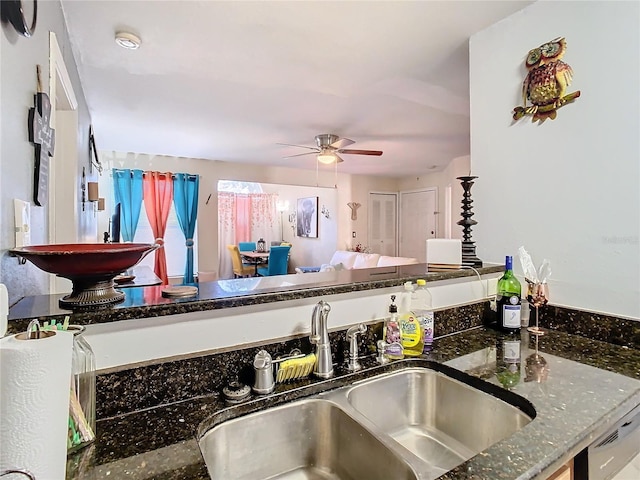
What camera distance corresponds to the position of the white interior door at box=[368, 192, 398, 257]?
7219 mm

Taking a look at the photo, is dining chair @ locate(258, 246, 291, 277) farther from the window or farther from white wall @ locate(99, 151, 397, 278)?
the window

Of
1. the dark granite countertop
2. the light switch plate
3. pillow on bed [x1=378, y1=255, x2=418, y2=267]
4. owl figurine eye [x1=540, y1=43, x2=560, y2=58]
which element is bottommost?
pillow on bed [x1=378, y1=255, x2=418, y2=267]

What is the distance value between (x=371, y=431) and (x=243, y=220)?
26.3 ft

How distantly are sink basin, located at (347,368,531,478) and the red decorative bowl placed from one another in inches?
25.7

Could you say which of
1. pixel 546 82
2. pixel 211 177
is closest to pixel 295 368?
pixel 546 82

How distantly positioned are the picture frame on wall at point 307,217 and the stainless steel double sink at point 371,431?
6.68 meters

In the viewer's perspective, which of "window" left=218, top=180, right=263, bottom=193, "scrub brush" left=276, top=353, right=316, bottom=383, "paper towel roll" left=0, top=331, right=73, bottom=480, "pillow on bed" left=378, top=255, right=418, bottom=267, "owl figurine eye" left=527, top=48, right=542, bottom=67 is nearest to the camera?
"paper towel roll" left=0, top=331, right=73, bottom=480

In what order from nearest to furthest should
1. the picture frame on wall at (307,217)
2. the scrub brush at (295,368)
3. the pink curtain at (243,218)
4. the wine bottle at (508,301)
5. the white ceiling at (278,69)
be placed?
the scrub brush at (295,368) < the wine bottle at (508,301) < the white ceiling at (278,69) < the picture frame on wall at (307,217) < the pink curtain at (243,218)

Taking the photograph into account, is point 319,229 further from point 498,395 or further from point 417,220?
point 498,395

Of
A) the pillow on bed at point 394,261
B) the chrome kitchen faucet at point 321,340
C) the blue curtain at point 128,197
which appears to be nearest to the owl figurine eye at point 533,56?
the chrome kitchen faucet at point 321,340

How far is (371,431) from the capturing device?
0.79 metres

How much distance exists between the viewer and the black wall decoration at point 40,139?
110 cm

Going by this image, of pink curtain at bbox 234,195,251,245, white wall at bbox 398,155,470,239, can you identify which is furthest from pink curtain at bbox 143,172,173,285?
white wall at bbox 398,155,470,239

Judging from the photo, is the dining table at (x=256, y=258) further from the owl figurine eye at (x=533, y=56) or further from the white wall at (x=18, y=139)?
the owl figurine eye at (x=533, y=56)
